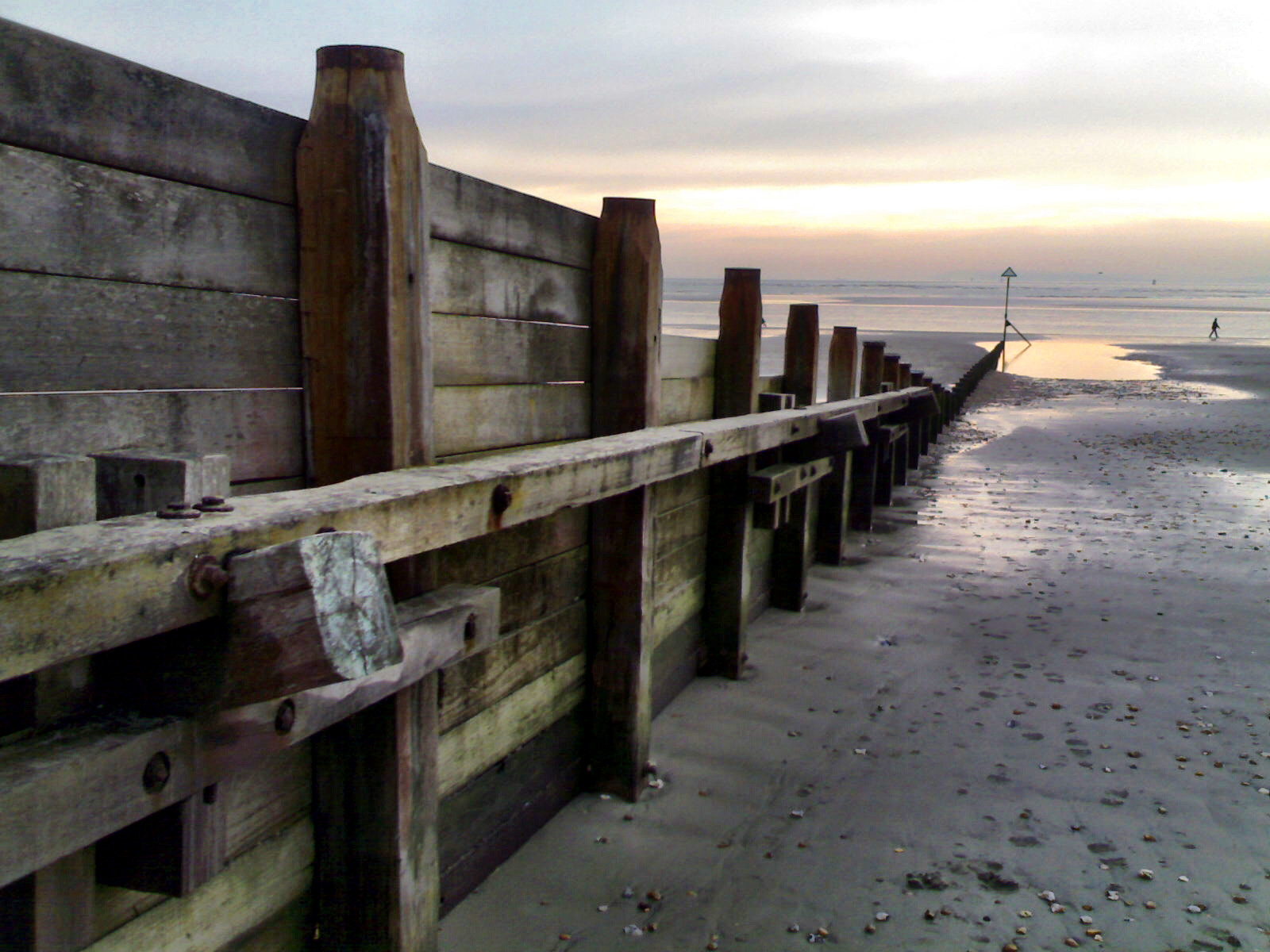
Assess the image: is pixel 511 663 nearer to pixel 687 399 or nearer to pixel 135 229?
pixel 135 229

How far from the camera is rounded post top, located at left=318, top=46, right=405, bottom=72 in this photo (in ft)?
7.70

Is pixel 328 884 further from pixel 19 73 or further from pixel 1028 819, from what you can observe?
pixel 1028 819

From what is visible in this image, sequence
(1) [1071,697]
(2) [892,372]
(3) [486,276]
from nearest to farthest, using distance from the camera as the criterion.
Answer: (3) [486,276], (1) [1071,697], (2) [892,372]

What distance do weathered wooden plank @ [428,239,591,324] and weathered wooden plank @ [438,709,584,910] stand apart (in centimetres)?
163

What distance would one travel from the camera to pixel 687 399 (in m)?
5.48

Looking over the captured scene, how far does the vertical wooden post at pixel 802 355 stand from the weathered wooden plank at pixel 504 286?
3483 mm

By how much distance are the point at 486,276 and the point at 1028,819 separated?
3.25 m

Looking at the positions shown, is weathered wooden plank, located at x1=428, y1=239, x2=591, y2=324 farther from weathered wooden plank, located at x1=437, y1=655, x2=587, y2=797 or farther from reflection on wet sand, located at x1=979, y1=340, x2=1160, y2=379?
reflection on wet sand, located at x1=979, y1=340, x2=1160, y2=379

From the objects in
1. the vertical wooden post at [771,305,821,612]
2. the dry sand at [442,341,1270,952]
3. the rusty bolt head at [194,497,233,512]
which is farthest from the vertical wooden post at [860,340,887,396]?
the rusty bolt head at [194,497,233,512]

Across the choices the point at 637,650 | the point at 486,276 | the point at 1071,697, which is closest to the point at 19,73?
the point at 486,276

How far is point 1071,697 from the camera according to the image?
5578mm

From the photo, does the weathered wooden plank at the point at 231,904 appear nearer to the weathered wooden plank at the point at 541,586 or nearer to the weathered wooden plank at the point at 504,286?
the weathered wooden plank at the point at 541,586

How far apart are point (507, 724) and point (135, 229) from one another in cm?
221

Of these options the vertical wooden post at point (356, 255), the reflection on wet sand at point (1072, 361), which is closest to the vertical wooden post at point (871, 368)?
the vertical wooden post at point (356, 255)
